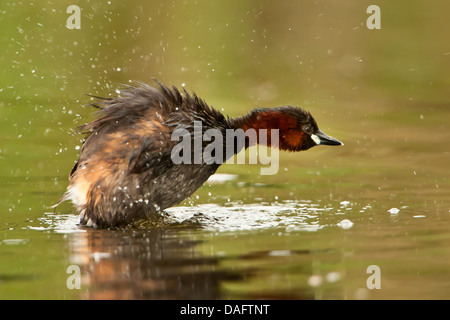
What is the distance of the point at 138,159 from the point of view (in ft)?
20.8

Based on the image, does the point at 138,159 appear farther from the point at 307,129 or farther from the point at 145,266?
the point at 307,129

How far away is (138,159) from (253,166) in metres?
2.62

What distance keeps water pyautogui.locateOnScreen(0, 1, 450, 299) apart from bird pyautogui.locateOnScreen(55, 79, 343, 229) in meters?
0.22

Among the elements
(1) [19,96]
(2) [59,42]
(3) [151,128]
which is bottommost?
(3) [151,128]

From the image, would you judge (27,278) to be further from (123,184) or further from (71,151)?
(71,151)

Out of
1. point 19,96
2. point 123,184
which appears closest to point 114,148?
point 123,184

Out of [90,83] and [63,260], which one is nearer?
[63,260]

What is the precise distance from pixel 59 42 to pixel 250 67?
296 cm

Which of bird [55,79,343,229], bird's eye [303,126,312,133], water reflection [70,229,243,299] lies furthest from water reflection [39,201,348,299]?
bird's eye [303,126,312,133]

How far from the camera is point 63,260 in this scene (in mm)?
5258

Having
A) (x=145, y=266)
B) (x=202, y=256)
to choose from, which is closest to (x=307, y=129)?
(x=202, y=256)

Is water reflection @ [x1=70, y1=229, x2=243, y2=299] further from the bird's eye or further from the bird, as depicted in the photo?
the bird's eye

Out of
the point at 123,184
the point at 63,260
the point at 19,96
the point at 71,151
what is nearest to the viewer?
the point at 63,260

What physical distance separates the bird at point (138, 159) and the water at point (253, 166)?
0.73 feet
